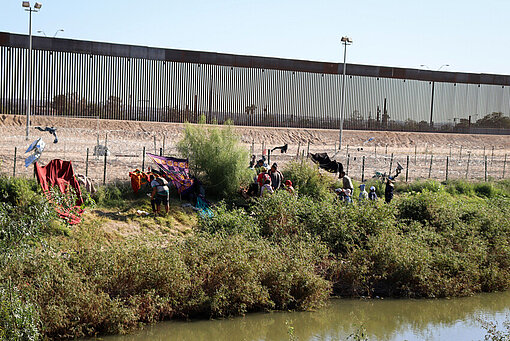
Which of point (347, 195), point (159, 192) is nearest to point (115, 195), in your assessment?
point (159, 192)

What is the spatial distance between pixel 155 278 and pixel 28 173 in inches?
347

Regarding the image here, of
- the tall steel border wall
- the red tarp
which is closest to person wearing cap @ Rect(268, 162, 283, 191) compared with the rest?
the red tarp

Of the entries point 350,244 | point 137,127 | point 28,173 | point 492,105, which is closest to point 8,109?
point 137,127

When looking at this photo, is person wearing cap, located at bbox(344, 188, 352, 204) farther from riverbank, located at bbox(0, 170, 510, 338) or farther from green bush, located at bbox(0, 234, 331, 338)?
green bush, located at bbox(0, 234, 331, 338)

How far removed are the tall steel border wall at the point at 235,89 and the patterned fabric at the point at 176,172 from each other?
17.8m

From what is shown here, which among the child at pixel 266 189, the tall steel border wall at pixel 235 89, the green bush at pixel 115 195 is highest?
the tall steel border wall at pixel 235 89

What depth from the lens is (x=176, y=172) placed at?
2103cm

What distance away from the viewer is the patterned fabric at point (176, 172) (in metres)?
20.8

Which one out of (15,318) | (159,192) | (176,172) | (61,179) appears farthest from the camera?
(176,172)

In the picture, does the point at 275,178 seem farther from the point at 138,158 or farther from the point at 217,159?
the point at 138,158

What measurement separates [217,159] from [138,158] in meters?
5.16

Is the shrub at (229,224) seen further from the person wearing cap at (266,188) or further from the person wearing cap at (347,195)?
the person wearing cap at (347,195)

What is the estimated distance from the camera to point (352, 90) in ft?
154

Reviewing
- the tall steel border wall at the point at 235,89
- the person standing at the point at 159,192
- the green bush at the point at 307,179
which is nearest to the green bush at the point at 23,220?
the person standing at the point at 159,192
